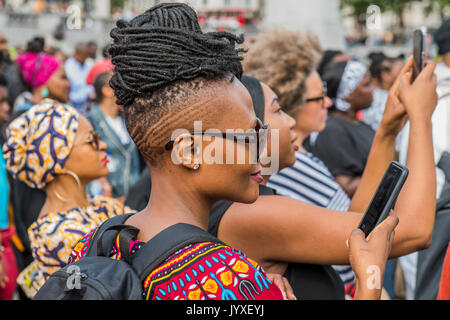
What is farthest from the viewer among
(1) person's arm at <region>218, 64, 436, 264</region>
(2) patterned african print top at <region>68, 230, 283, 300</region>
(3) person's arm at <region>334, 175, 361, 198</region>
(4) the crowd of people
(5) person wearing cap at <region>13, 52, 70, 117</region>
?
(5) person wearing cap at <region>13, 52, 70, 117</region>

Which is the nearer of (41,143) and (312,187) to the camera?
(312,187)

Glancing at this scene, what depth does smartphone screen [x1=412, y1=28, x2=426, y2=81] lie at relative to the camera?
2396mm

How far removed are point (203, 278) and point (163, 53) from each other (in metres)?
0.67

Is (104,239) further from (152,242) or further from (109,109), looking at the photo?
(109,109)

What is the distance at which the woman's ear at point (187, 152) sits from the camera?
1631 mm

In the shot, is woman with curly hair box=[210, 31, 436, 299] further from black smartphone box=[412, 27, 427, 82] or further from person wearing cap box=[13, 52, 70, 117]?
person wearing cap box=[13, 52, 70, 117]

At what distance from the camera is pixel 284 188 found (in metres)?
2.72

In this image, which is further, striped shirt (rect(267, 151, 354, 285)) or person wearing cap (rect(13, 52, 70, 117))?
person wearing cap (rect(13, 52, 70, 117))

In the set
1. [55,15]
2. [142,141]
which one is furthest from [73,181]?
[55,15]

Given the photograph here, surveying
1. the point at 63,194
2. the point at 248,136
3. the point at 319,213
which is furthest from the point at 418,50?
the point at 63,194

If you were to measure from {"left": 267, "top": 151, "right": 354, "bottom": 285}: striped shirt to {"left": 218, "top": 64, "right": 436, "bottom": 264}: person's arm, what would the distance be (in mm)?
713

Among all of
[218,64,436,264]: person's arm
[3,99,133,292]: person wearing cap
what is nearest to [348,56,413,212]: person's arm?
[218,64,436,264]: person's arm

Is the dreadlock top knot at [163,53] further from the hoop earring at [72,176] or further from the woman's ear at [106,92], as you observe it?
the woman's ear at [106,92]

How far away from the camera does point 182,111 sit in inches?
63.9
